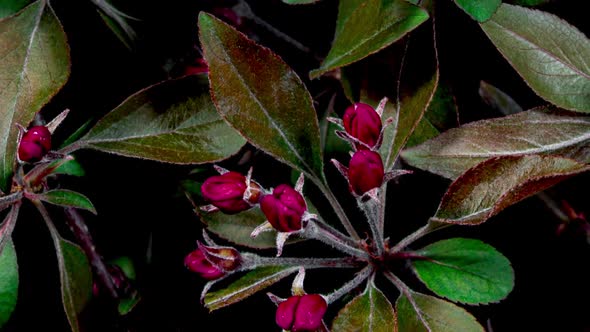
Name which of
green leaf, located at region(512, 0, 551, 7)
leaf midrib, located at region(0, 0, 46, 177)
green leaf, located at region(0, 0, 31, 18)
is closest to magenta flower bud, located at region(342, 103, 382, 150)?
green leaf, located at region(512, 0, 551, 7)

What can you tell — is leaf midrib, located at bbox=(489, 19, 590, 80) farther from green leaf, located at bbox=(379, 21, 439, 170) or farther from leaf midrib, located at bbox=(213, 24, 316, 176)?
leaf midrib, located at bbox=(213, 24, 316, 176)

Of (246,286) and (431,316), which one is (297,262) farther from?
(431,316)

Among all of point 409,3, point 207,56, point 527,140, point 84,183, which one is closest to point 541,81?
point 527,140

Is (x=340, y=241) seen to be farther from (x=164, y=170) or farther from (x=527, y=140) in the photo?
(x=164, y=170)

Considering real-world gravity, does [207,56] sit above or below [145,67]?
above

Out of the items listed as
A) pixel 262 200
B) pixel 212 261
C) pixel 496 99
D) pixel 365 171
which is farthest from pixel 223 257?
pixel 496 99
